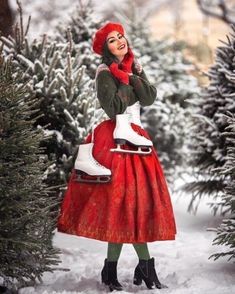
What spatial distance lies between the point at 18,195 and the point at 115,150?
2.80 ft

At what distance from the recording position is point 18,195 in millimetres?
4242

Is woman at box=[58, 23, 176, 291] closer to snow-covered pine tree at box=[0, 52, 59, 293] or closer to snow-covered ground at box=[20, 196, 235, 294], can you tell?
snow-covered ground at box=[20, 196, 235, 294]

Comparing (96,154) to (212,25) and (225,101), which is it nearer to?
(225,101)

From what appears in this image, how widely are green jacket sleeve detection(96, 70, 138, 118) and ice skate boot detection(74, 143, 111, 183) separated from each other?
1.19 feet

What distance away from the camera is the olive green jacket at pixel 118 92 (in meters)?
4.50

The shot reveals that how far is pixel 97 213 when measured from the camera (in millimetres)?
4406

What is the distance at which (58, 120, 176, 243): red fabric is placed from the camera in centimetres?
435

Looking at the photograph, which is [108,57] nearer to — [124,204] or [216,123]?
[124,204]

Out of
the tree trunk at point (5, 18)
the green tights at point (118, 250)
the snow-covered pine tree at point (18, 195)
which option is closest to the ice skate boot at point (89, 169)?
the snow-covered pine tree at point (18, 195)

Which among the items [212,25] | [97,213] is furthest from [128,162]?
[212,25]

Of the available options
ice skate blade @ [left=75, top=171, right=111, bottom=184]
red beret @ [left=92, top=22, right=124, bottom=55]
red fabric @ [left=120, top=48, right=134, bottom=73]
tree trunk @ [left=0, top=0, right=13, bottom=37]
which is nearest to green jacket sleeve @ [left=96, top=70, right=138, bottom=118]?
red fabric @ [left=120, top=48, right=134, bottom=73]

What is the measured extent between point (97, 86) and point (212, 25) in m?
24.2

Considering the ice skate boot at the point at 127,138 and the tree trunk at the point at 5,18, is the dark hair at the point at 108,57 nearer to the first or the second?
the ice skate boot at the point at 127,138

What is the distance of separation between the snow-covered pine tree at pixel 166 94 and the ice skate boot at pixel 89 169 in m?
5.35
